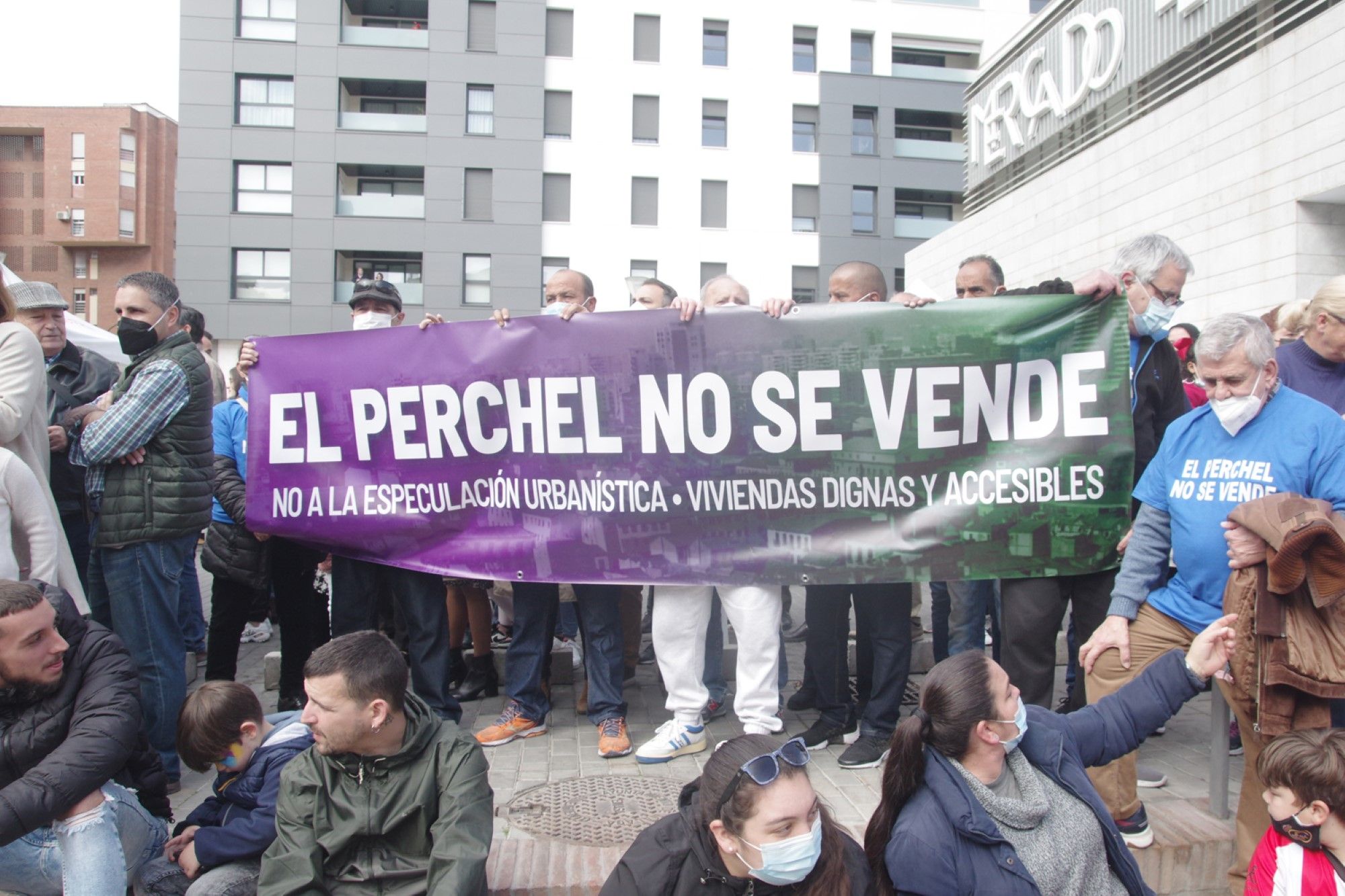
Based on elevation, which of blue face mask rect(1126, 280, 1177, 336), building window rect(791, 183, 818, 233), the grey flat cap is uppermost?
building window rect(791, 183, 818, 233)

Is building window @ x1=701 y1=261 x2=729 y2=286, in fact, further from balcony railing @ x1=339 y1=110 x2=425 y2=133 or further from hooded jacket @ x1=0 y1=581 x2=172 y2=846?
hooded jacket @ x1=0 y1=581 x2=172 y2=846

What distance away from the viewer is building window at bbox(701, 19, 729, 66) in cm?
3484

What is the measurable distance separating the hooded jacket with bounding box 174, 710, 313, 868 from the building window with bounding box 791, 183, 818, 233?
33772 mm

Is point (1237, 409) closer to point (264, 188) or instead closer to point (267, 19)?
point (264, 188)

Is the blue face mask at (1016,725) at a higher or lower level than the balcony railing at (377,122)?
lower

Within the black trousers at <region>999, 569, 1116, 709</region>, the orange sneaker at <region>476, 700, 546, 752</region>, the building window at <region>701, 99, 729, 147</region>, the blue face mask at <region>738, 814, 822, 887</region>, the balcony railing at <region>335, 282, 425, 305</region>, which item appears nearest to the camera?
the blue face mask at <region>738, 814, 822, 887</region>

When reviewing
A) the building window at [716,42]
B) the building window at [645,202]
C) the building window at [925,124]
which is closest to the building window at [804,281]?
the building window at [645,202]

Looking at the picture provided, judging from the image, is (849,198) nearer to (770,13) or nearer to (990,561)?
(770,13)

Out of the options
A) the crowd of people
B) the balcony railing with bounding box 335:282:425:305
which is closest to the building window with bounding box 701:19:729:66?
the balcony railing with bounding box 335:282:425:305

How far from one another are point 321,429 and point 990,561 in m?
3.35

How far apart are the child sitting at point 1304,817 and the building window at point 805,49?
36.7 meters

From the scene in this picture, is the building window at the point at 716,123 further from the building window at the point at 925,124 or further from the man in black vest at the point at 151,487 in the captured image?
the man in black vest at the point at 151,487

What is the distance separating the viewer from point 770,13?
3525 centimetres

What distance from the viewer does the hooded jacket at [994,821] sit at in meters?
2.41
